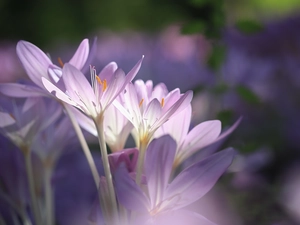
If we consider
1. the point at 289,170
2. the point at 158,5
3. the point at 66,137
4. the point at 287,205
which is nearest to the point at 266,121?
the point at 289,170

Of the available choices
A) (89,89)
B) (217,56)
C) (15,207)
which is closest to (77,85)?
(89,89)

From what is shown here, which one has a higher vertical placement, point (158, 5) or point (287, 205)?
point (158, 5)

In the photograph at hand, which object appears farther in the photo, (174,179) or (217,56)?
(217,56)

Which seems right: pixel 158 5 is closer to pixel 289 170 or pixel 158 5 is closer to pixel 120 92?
pixel 289 170

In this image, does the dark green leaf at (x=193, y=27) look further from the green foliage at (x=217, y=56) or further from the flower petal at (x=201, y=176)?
the flower petal at (x=201, y=176)

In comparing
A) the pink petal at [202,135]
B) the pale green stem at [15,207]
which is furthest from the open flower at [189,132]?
the pale green stem at [15,207]

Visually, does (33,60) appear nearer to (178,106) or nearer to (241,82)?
(178,106)
